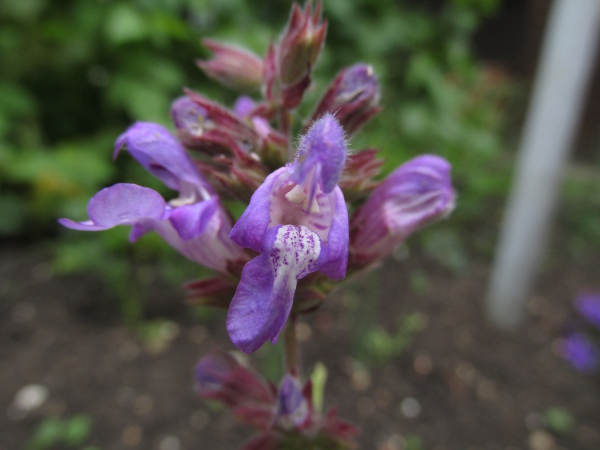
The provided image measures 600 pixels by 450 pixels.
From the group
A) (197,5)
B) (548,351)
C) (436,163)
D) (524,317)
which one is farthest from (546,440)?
(197,5)

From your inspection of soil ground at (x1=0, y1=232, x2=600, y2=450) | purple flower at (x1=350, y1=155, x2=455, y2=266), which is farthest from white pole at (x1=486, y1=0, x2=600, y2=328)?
purple flower at (x1=350, y1=155, x2=455, y2=266)

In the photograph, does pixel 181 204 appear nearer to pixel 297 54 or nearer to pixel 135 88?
pixel 297 54

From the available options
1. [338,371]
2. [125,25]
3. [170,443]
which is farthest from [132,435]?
[125,25]

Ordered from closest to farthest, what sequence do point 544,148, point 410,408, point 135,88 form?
1. point 410,408
2. point 544,148
3. point 135,88

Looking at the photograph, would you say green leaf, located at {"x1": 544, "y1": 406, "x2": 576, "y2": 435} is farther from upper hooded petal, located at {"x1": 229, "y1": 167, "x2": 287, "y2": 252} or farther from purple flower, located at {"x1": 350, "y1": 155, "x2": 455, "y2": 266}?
upper hooded petal, located at {"x1": 229, "y1": 167, "x2": 287, "y2": 252}

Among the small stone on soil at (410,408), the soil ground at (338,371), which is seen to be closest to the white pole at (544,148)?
the soil ground at (338,371)

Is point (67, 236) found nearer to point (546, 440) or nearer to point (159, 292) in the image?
point (159, 292)
